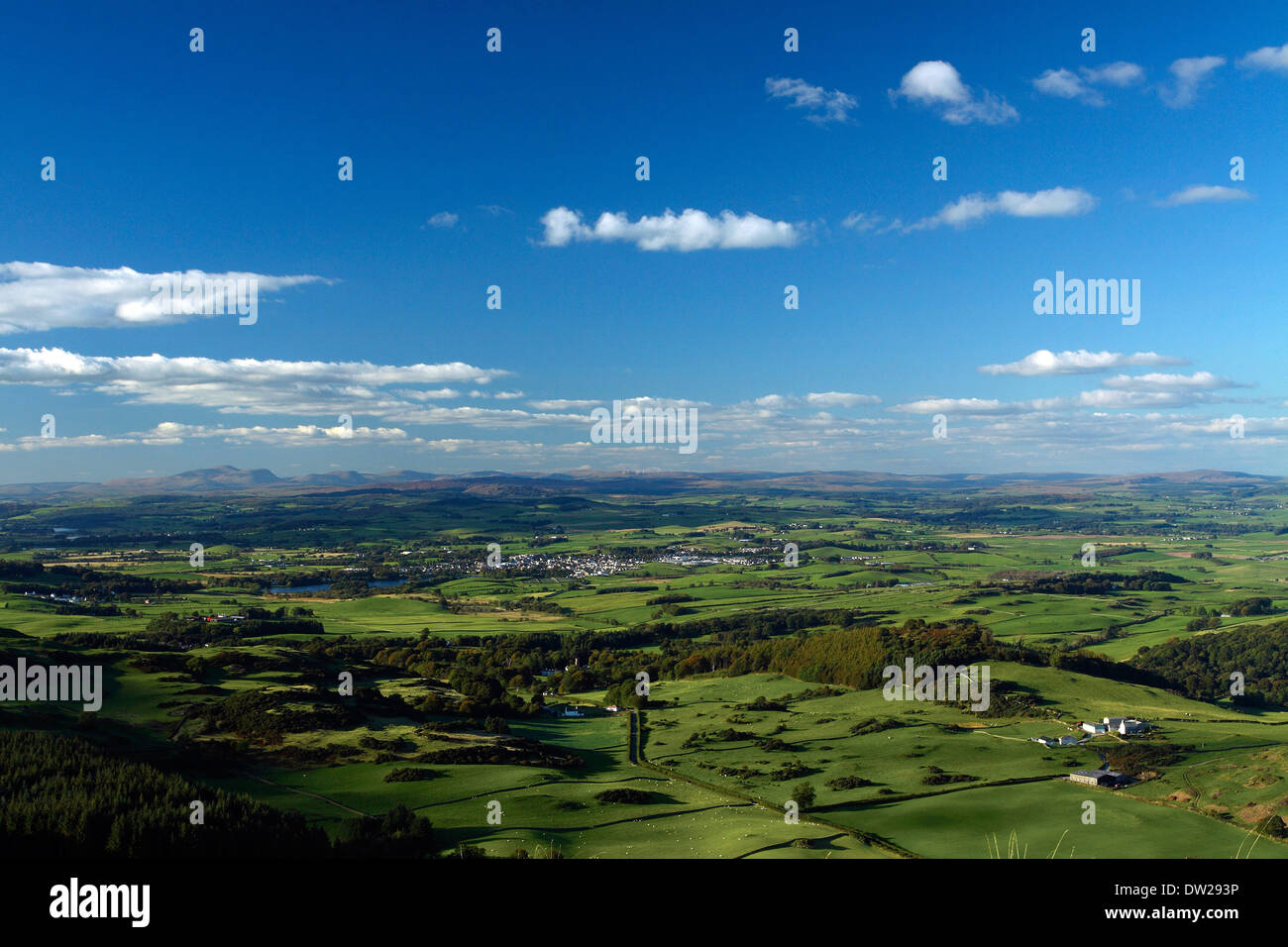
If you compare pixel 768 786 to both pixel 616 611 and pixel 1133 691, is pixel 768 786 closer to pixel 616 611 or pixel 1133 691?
pixel 1133 691

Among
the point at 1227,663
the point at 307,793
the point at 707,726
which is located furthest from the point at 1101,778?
the point at 1227,663

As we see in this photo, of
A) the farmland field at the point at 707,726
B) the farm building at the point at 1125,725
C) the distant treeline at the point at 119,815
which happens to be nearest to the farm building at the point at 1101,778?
the farmland field at the point at 707,726

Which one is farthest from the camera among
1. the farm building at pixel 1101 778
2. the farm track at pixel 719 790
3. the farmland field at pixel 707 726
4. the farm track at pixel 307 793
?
the farm building at pixel 1101 778

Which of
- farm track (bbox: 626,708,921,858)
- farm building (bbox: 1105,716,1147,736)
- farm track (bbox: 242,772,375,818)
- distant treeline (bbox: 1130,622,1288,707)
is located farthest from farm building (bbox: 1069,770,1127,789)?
distant treeline (bbox: 1130,622,1288,707)

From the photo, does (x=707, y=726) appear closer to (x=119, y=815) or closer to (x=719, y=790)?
(x=719, y=790)

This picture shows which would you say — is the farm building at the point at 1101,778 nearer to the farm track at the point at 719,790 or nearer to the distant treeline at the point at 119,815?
the farm track at the point at 719,790

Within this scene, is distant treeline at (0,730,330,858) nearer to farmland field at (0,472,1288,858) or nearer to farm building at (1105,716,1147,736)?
farmland field at (0,472,1288,858)

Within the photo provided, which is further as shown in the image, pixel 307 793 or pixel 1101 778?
pixel 1101 778
